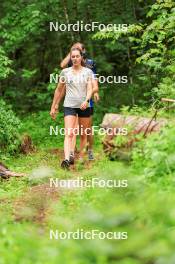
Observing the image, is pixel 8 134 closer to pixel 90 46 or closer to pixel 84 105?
pixel 84 105

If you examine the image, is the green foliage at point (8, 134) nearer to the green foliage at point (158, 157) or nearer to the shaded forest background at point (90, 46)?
the shaded forest background at point (90, 46)

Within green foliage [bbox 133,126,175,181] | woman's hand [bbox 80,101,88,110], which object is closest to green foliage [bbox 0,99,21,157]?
woman's hand [bbox 80,101,88,110]

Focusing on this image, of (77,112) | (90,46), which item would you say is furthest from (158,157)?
(90,46)

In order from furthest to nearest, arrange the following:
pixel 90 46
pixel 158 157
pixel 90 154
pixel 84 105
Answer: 1. pixel 90 46
2. pixel 90 154
3. pixel 84 105
4. pixel 158 157

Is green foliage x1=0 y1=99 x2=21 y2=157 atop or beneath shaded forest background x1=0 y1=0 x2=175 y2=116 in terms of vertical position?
beneath

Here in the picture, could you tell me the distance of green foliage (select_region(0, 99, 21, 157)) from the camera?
13.3m

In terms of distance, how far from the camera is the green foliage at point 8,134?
13298mm

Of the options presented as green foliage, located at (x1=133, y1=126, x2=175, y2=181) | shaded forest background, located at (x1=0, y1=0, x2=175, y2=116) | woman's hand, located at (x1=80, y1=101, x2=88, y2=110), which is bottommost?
green foliage, located at (x1=133, y1=126, x2=175, y2=181)

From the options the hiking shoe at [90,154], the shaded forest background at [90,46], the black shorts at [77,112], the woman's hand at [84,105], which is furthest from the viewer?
the shaded forest background at [90,46]

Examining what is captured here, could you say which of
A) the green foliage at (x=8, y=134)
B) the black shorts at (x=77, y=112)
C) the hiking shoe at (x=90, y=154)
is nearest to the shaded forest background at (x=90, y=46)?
the green foliage at (x=8, y=134)

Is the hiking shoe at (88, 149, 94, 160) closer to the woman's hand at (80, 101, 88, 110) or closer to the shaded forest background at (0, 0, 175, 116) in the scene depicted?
the woman's hand at (80, 101, 88, 110)

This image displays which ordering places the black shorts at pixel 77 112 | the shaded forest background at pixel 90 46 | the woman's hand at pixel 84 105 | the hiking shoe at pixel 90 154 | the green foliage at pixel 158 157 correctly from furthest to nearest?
the shaded forest background at pixel 90 46
the hiking shoe at pixel 90 154
the black shorts at pixel 77 112
the woman's hand at pixel 84 105
the green foliage at pixel 158 157

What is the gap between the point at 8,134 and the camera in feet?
43.6

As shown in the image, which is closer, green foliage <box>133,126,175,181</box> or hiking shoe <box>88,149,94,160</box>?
green foliage <box>133,126,175,181</box>
